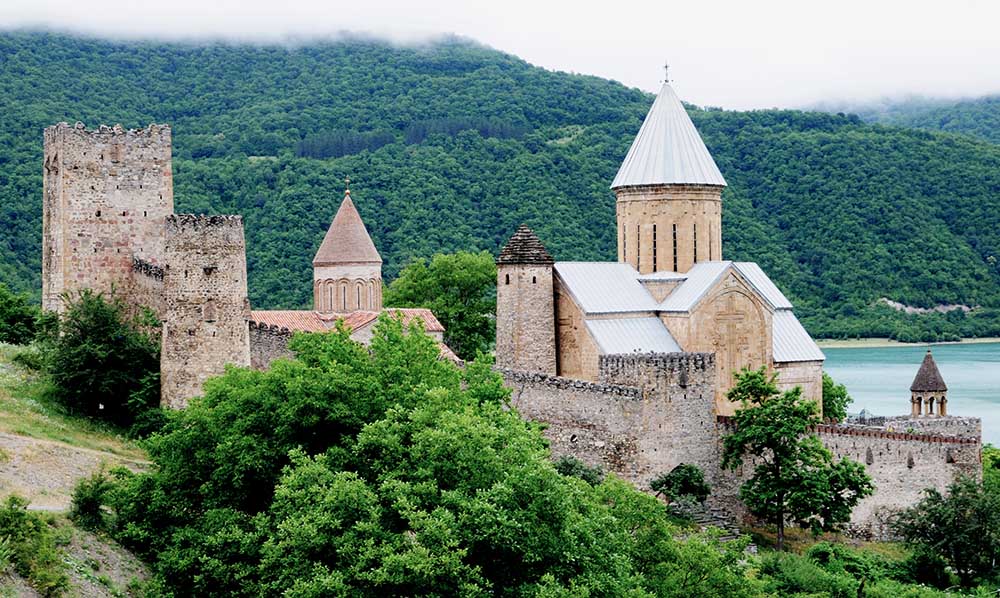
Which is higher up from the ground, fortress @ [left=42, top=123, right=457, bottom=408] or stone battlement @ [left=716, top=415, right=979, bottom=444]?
fortress @ [left=42, top=123, right=457, bottom=408]

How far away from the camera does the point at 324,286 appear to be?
32906mm

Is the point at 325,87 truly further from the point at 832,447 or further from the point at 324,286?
the point at 832,447

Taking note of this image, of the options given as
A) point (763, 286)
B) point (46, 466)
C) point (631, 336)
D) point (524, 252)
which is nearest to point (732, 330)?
point (631, 336)

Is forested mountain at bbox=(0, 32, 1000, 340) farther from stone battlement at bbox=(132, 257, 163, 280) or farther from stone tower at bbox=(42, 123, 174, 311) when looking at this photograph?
stone battlement at bbox=(132, 257, 163, 280)

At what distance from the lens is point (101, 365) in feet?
77.8

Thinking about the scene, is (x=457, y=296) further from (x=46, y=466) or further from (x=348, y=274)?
(x=46, y=466)

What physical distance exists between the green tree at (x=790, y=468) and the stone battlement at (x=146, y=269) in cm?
1095

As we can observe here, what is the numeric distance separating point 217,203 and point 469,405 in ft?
97.0

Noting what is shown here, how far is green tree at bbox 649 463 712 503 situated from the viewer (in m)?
23.7

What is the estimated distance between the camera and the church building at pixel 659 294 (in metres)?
26.8

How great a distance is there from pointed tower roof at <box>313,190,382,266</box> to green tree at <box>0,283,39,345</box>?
6.74 meters

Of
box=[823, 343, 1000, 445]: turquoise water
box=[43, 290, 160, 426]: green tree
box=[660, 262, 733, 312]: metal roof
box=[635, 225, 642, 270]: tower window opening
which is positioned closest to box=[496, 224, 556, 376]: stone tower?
box=[660, 262, 733, 312]: metal roof

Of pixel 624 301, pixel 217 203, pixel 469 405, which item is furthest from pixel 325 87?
pixel 469 405

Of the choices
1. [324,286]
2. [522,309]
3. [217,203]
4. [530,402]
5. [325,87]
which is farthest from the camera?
[325,87]
